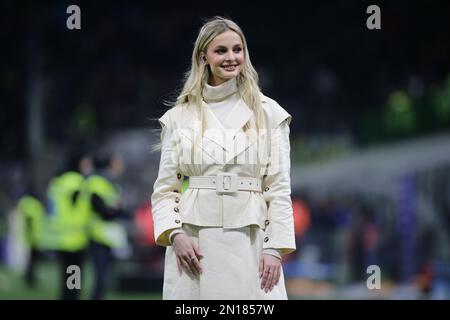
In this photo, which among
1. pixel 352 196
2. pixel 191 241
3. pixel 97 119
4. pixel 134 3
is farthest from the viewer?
pixel 134 3

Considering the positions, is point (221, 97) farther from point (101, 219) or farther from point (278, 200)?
point (101, 219)

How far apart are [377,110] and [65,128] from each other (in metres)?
8.31

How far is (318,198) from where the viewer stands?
68.4 feet

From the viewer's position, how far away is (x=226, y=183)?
14.6 ft

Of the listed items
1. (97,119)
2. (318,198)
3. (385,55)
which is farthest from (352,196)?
(97,119)

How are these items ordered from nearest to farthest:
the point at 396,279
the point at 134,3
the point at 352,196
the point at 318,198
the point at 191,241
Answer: the point at 191,241 → the point at 396,279 → the point at 352,196 → the point at 318,198 → the point at 134,3

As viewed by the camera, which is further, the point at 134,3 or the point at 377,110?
the point at 134,3

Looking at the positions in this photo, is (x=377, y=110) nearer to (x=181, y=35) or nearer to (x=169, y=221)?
(x=181, y=35)

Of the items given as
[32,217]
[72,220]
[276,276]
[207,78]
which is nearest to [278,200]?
[276,276]

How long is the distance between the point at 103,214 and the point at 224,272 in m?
6.73

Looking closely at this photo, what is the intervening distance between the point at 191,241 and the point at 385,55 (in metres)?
20.2

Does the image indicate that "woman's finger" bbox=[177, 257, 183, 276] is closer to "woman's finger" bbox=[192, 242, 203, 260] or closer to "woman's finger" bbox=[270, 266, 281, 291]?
"woman's finger" bbox=[192, 242, 203, 260]

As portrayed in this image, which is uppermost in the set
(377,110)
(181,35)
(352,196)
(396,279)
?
(181,35)
